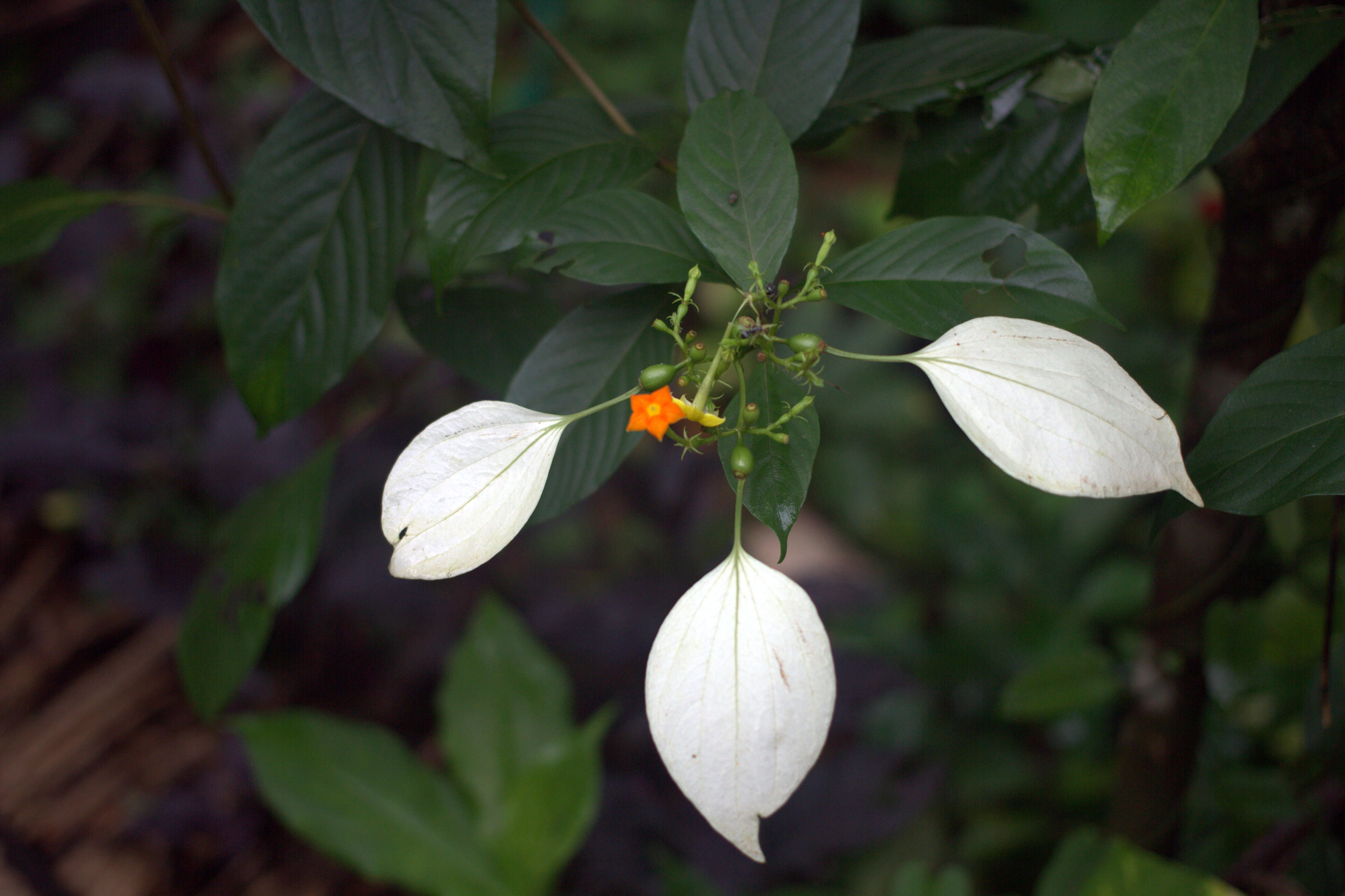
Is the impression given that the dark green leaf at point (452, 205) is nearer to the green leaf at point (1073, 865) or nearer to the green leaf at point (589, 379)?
the green leaf at point (589, 379)

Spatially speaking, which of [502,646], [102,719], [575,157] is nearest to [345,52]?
[575,157]

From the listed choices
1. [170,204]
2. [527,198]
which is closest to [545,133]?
[527,198]

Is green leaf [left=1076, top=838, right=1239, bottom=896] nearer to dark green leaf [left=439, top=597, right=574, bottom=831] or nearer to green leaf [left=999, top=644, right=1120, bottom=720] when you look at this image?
green leaf [left=999, top=644, right=1120, bottom=720]

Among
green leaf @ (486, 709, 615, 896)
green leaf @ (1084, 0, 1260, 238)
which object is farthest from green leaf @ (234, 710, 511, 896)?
green leaf @ (1084, 0, 1260, 238)

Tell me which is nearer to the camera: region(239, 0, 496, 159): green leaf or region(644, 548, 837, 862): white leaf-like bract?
region(644, 548, 837, 862): white leaf-like bract

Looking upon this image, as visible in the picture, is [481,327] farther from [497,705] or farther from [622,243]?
[497,705]

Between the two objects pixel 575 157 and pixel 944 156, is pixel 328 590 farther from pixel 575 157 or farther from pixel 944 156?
pixel 944 156
